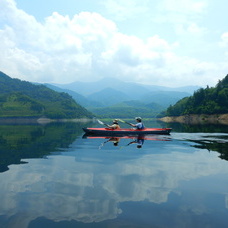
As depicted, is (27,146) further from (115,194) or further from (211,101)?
(211,101)

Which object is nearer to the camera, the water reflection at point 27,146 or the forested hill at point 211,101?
the water reflection at point 27,146

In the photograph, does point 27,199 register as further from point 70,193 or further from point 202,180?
point 202,180

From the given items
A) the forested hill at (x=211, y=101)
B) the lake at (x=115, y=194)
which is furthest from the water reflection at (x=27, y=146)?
the forested hill at (x=211, y=101)

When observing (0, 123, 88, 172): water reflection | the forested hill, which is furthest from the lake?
the forested hill

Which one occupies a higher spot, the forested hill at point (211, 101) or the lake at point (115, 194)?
the forested hill at point (211, 101)

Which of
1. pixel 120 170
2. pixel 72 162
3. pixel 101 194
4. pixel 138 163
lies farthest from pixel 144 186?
pixel 72 162

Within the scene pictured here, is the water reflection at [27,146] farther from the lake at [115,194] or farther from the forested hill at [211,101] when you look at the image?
the forested hill at [211,101]

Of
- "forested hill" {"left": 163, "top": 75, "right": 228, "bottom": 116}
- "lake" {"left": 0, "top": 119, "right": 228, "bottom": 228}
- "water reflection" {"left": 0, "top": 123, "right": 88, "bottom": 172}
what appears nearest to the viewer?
"lake" {"left": 0, "top": 119, "right": 228, "bottom": 228}

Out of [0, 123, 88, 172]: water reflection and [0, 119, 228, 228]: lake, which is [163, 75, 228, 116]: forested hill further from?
[0, 119, 228, 228]: lake

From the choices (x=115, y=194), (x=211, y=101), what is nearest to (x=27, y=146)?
(x=115, y=194)

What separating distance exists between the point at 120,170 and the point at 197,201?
259 inches

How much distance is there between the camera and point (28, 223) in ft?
28.5

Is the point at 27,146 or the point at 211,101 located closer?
the point at 27,146

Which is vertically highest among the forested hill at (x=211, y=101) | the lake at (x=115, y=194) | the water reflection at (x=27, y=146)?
the forested hill at (x=211, y=101)
